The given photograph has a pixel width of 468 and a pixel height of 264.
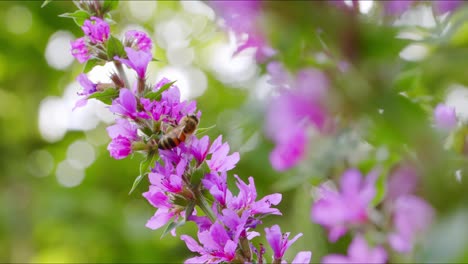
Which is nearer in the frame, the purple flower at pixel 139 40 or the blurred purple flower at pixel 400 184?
the blurred purple flower at pixel 400 184

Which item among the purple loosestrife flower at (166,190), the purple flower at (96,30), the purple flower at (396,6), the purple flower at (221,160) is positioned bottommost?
the purple loosestrife flower at (166,190)

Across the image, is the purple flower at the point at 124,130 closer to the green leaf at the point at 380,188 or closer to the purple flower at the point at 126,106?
the purple flower at the point at 126,106

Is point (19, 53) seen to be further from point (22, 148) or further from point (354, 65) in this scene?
point (354, 65)

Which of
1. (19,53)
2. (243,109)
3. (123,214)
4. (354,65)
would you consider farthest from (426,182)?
(19,53)

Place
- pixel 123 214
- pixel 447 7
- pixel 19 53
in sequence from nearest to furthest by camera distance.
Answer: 1. pixel 447 7
2. pixel 123 214
3. pixel 19 53

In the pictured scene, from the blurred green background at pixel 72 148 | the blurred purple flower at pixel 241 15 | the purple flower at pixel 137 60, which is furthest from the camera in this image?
the blurred green background at pixel 72 148

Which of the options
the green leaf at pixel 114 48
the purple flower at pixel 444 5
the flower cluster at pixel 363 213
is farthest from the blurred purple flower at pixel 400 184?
the green leaf at pixel 114 48
